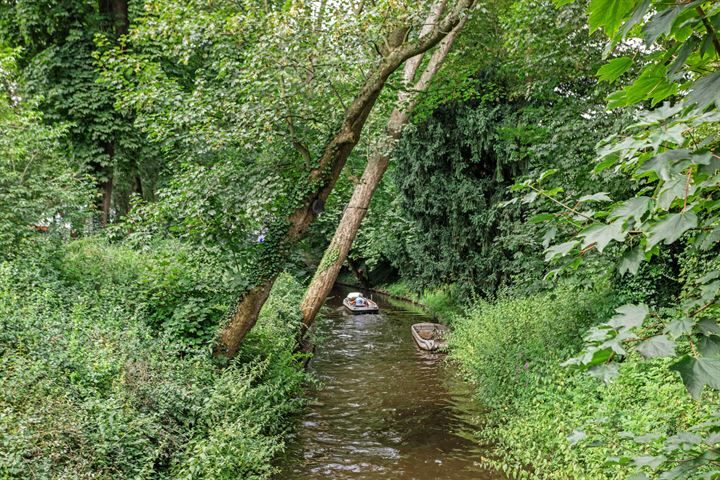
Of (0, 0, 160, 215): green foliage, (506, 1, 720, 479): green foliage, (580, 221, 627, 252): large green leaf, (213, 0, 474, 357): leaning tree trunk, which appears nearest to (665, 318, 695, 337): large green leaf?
(506, 1, 720, 479): green foliage

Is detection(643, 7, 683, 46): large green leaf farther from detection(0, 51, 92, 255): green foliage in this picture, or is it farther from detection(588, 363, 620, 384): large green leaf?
detection(0, 51, 92, 255): green foliage

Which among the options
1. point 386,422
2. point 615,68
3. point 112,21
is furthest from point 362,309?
point 615,68

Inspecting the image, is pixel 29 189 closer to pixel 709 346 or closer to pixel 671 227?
pixel 671 227

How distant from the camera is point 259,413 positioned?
7859mm

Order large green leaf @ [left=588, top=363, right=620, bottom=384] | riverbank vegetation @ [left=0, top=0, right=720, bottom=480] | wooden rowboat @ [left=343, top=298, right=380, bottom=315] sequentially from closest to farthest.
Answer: large green leaf @ [left=588, top=363, right=620, bottom=384]
riverbank vegetation @ [left=0, top=0, right=720, bottom=480]
wooden rowboat @ [left=343, top=298, right=380, bottom=315]

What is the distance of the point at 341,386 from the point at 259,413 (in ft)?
16.8

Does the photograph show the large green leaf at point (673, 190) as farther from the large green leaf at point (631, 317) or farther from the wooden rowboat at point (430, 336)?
the wooden rowboat at point (430, 336)

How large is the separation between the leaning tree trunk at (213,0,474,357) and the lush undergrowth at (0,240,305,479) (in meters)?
0.38

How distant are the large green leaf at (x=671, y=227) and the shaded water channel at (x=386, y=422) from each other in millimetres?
7229

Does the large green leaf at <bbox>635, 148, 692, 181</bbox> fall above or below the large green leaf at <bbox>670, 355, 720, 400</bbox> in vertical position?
above

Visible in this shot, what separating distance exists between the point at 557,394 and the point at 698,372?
7360mm

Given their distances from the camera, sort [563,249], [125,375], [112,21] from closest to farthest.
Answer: [563,249]
[125,375]
[112,21]

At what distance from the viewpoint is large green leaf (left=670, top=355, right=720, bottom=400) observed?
1246mm

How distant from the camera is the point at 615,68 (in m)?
1.57
